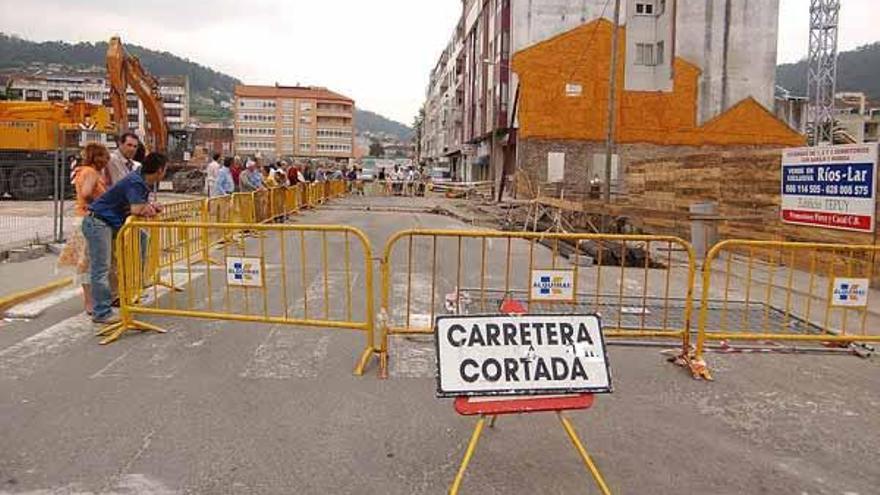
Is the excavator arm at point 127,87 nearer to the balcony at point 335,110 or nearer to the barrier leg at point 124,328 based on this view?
the barrier leg at point 124,328

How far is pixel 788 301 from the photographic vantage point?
24.7 ft

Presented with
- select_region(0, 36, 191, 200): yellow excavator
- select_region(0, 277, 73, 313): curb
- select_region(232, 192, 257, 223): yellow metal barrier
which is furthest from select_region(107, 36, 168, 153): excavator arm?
select_region(0, 277, 73, 313): curb

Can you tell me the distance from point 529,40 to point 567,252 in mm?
31263

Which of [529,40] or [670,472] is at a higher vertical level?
[529,40]

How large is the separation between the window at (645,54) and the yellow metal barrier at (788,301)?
3093cm

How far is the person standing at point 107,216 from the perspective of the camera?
7.40 meters

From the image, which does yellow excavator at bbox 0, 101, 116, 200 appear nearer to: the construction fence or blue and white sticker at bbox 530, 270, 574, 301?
the construction fence

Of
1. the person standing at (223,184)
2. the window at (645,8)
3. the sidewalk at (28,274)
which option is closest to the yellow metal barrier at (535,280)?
the person standing at (223,184)

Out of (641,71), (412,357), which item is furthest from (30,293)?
(641,71)

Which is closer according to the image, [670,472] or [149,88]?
[670,472]

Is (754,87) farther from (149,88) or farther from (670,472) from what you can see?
(670,472)

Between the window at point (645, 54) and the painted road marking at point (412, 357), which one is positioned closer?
the painted road marking at point (412, 357)

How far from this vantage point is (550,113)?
43.1m

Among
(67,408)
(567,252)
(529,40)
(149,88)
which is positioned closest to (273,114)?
(529,40)
